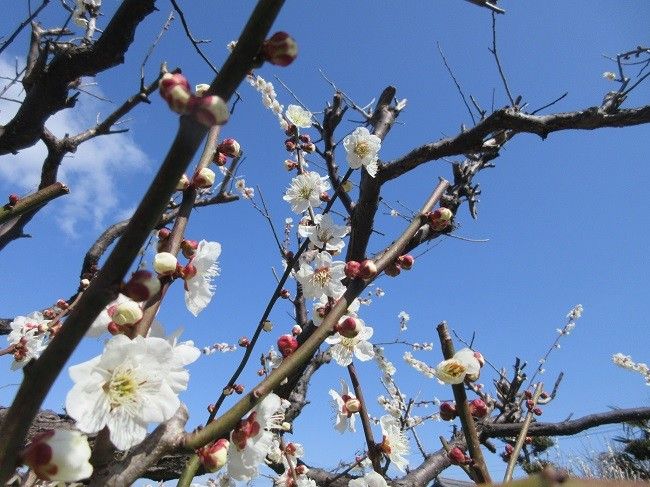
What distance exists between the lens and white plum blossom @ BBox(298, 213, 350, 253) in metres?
1.98

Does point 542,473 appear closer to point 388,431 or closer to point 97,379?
point 97,379

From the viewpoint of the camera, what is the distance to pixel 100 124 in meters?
4.22

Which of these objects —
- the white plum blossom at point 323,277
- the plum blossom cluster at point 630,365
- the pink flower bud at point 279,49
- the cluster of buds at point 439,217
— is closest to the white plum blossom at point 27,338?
the white plum blossom at point 323,277

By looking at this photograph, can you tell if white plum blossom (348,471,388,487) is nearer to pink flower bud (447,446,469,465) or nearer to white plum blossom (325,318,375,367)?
white plum blossom (325,318,375,367)

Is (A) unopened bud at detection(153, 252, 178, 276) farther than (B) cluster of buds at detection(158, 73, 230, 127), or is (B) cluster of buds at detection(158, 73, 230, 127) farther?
(A) unopened bud at detection(153, 252, 178, 276)

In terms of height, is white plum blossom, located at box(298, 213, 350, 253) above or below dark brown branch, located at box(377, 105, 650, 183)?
below

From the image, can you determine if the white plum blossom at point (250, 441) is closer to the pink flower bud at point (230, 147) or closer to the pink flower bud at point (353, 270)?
the pink flower bud at point (353, 270)

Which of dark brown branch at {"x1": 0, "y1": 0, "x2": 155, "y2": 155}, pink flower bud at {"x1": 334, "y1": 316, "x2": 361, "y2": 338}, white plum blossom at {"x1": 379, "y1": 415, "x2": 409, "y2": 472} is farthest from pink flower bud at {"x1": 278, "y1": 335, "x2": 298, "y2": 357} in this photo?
dark brown branch at {"x1": 0, "y1": 0, "x2": 155, "y2": 155}

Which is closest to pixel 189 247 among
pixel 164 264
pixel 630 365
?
pixel 164 264

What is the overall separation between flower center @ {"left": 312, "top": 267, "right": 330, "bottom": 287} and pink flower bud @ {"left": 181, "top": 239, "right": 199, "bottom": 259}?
0.82 m

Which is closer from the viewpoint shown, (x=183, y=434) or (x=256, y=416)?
(x=183, y=434)

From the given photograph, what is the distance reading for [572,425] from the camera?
3049 mm

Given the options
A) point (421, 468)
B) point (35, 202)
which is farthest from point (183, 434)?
point (421, 468)

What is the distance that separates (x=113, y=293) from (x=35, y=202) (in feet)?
3.48
